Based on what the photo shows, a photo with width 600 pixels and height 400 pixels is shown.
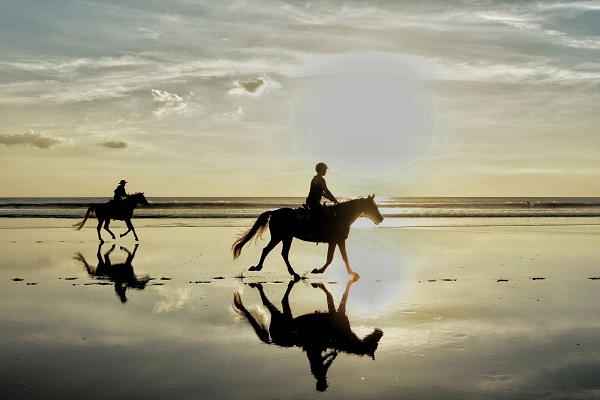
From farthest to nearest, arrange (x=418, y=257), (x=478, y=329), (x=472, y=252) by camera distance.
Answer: (x=472, y=252), (x=418, y=257), (x=478, y=329)

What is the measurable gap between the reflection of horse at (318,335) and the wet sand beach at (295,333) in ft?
0.13

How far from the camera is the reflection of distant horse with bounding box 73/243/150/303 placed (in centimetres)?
1173

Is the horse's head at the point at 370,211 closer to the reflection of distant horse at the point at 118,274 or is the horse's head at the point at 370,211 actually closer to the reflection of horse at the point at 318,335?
the reflection of horse at the point at 318,335

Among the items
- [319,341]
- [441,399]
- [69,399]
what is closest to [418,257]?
[319,341]

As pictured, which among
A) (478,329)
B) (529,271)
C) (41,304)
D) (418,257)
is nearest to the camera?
(478,329)

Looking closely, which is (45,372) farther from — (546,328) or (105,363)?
(546,328)

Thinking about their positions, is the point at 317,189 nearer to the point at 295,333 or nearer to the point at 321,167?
the point at 321,167

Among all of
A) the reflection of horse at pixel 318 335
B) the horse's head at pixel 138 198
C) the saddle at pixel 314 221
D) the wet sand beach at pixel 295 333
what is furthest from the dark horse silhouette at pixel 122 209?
the reflection of horse at pixel 318 335

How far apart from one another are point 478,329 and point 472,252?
11.1 m

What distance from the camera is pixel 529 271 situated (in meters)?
14.2

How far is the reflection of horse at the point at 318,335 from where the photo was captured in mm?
6734

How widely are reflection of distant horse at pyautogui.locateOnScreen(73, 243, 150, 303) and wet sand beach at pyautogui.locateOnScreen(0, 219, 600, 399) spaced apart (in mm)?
48

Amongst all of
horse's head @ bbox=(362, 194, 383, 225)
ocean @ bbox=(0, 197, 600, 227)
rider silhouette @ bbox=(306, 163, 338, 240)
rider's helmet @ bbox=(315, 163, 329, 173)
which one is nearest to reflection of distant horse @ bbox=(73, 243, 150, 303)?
rider silhouette @ bbox=(306, 163, 338, 240)

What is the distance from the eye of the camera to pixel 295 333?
7938mm
